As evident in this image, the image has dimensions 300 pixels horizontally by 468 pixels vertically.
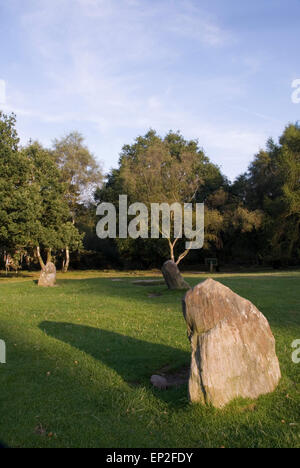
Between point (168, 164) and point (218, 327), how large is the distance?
31.4m

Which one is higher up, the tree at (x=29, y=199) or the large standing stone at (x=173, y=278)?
the tree at (x=29, y=199)

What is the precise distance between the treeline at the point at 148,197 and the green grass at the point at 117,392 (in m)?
19.1

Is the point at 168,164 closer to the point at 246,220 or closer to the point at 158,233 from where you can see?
the point at 158,233

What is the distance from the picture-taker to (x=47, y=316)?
11281mm

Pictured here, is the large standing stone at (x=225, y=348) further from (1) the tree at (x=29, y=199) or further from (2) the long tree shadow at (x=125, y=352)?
(1) the tree at (x=29, y=199)

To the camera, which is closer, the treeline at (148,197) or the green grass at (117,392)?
the green grass at (117,392)

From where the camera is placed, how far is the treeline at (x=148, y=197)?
28625 mm

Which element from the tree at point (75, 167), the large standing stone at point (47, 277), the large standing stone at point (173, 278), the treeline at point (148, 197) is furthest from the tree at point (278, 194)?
the large standing stone at point (47, 277)

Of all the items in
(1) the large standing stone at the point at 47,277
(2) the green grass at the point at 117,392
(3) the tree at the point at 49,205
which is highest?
(3) the tree at the point at 49,205

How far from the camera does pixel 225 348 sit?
5.01m

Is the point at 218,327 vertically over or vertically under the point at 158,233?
under

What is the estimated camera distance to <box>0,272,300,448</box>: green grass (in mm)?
4289
